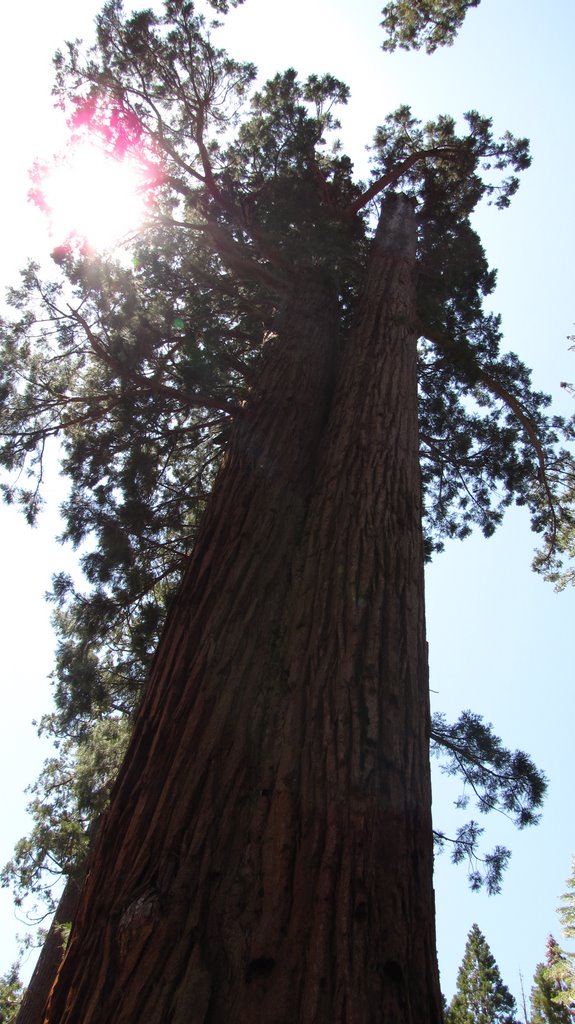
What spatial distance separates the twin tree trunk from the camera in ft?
5.81

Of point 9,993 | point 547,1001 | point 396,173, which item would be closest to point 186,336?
point 396,173

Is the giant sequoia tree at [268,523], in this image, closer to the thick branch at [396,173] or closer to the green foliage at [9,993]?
the thick branch at [396,173]

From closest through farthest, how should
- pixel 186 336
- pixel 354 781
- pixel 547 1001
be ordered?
pixel 354 781, pixel 186 336, pixel 547 1001

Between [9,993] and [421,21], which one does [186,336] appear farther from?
[9,993]

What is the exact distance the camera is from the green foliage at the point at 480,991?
2614 cm

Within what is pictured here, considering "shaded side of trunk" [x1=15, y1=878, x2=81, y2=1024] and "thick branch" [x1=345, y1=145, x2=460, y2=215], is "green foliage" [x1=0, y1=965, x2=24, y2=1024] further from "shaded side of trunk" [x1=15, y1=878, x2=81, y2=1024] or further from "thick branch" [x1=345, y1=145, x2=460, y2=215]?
"thick branch" [x1=345, y1=145, x2=460, y2=215]

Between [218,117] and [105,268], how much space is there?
2964 millimetres

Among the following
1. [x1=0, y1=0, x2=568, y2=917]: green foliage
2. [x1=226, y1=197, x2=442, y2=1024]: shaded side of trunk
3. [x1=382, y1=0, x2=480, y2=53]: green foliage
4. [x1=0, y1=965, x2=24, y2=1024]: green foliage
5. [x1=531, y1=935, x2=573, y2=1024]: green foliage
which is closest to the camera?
[x1=226, y1=197, x2=442, y2=1024]: shaded side of trunk

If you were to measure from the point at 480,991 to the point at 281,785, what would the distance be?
107ft

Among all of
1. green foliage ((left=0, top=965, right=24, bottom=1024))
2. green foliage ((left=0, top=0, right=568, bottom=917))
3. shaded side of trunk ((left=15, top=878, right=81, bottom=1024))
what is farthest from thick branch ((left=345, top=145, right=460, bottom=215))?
green foliage ((left=0, top=965, right=24, bottom=1024))

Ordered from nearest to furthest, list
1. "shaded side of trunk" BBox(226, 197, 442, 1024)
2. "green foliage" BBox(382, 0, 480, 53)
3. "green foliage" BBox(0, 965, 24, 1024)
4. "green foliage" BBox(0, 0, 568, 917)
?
"shaded side of trunk" BBox(226, 197, 442, 1024), "green foliage" BBox(0, 0, 568, 917), "green foliage" BBox(382, 0, 480, 53), "green foliage" BBox(0, 965, 24, 1024)

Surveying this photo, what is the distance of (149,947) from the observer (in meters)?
1.82

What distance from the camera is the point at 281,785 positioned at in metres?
2.17

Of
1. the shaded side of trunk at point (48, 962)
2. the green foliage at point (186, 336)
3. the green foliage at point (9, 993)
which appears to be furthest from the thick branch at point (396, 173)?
the green foliage at point (9, 993)
